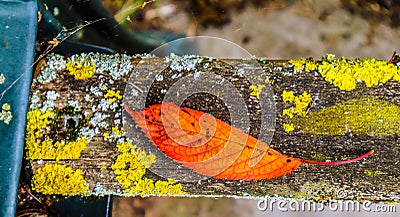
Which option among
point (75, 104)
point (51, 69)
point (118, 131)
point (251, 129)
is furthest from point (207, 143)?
point (51, 69)

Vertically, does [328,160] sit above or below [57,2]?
below

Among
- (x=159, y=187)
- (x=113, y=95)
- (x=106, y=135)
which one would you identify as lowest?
(x=159, y=187)

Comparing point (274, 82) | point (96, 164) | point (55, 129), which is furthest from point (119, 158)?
point (274, 82)

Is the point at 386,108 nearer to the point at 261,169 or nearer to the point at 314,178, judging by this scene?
the point at 314,178

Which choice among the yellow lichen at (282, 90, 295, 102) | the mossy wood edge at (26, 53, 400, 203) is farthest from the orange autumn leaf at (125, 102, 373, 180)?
the yellow lichen at (282, 90, 295, 102)

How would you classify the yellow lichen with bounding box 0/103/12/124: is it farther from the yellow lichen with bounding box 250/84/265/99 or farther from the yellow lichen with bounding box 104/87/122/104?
the yellow lichen with bounding box 250/84/265/99

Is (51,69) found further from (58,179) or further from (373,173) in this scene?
(373,173)

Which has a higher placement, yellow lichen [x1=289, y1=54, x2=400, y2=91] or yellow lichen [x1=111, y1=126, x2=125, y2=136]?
yellow lichen [x1=289, y1=54, x2=400, y2=91]
